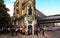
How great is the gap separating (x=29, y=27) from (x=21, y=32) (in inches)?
121

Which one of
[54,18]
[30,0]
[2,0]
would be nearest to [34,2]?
[30,0]

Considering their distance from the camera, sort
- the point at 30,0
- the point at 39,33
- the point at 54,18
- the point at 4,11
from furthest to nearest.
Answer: the point at 54,18, the point at 30,0, the point at 4,11, the point at 39,33

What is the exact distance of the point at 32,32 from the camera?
35.4 meters

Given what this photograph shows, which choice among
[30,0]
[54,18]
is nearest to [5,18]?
[30,0]

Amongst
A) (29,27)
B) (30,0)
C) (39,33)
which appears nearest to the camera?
(39,33)

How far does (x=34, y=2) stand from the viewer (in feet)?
152

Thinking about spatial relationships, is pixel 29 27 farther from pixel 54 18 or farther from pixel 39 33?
pixel 54 18

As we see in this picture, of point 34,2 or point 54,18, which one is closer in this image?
point 34,2

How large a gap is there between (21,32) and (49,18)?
73.8m

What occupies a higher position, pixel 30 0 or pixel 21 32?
pixel 30 0

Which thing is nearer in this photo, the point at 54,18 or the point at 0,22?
the point at 0,22

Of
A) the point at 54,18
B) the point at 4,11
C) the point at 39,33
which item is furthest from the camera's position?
the point at 54,18

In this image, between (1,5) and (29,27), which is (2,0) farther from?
(29,27)

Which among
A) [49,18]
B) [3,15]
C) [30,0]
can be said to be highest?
[30,0]
